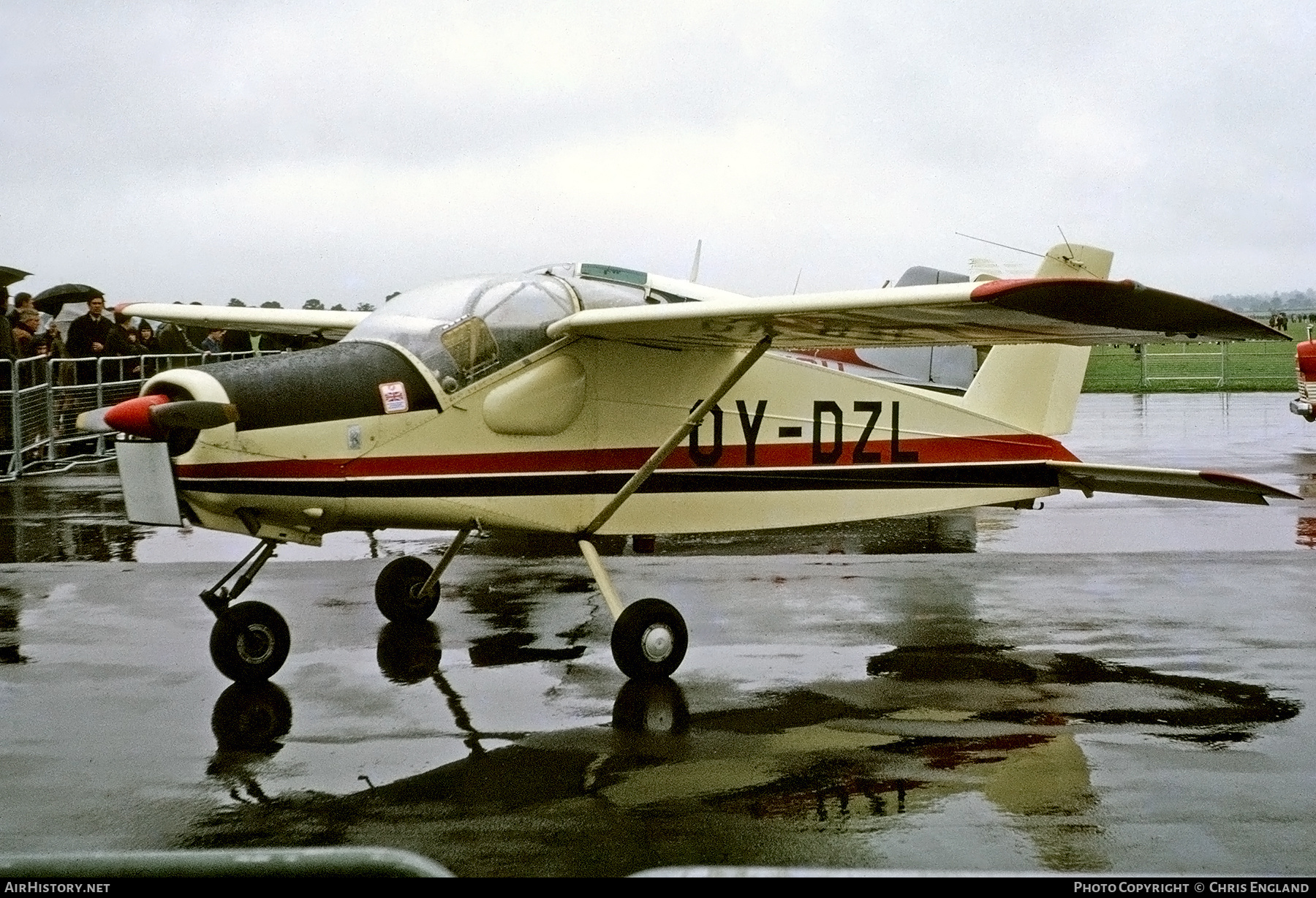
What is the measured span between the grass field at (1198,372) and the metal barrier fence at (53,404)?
1664 cm

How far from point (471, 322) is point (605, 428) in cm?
98

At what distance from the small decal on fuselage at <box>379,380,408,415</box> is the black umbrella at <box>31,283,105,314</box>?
20907 mm

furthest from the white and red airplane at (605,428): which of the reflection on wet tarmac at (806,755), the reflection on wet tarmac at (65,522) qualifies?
the reflection on wet tarmac at (65,522)

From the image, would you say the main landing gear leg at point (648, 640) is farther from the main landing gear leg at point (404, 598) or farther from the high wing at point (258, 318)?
the high wing at point (258, 318)

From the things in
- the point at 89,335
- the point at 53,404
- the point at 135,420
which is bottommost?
the point at 53,404

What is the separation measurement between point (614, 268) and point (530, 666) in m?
3.04

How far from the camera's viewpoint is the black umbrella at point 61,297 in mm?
25766

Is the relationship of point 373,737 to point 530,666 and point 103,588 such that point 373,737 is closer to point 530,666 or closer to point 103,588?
point 530,666

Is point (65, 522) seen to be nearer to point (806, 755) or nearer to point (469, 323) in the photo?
point (469, 323)

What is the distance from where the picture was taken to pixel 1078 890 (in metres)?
1.84

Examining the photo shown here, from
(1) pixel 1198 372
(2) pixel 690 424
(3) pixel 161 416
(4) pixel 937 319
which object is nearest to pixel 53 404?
(3) pixel 161 416

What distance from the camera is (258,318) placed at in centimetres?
1042

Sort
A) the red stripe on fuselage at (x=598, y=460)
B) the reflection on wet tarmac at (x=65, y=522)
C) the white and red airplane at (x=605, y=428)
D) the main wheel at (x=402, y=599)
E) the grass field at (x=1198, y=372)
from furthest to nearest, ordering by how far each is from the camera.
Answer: the grass field at (x=1198, y=372) → the reflection on wet tarmac at (x=65, y=522) → the main wheel at (x=402, y=599) → the red stripe on fuselage at (x=598, y=460) → the white and red airplane at (x=605, y=428)

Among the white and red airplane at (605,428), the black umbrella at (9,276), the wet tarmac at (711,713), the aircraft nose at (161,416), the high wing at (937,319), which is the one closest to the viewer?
the wet tarmac at (711,713)
